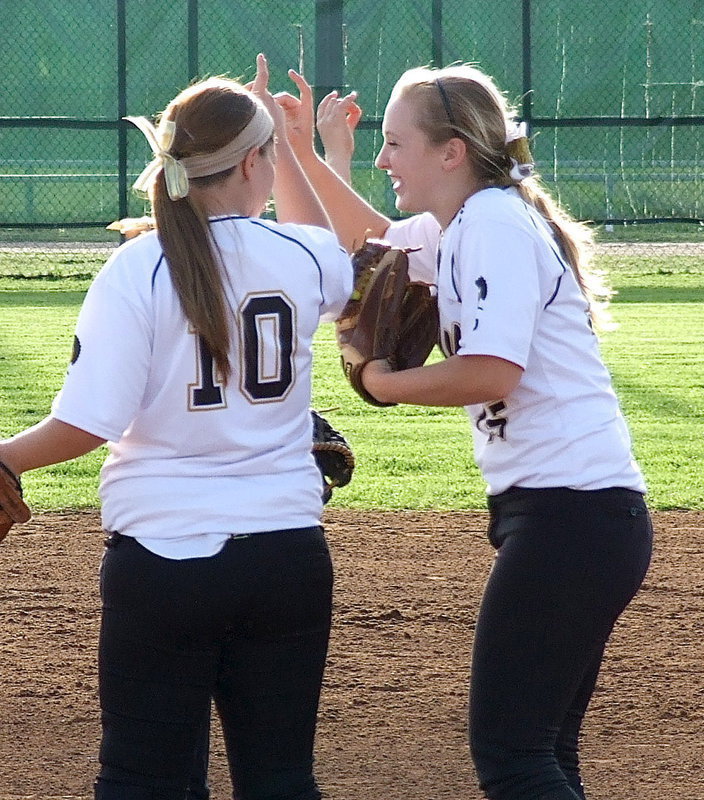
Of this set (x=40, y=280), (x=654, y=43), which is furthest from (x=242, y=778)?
(x=654, y=43)

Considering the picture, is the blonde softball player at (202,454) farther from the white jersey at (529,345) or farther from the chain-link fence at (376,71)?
the chain-link fence at (376,71)

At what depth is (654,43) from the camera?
16203 mm

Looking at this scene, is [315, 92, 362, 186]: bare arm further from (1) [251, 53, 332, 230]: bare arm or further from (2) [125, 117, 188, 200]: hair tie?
(2) [125, 117, 188, 200]: hair tie

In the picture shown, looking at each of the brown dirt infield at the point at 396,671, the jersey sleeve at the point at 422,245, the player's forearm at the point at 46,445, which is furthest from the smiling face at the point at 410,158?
the brown dirt infield at the point at 396,671

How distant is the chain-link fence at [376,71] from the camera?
1455cm

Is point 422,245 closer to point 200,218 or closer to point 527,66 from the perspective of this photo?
point 200,218

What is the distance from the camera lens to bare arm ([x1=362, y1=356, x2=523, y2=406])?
224 cm

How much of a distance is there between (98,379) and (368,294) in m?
0.63

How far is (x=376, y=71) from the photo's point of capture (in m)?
15.1

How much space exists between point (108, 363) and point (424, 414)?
647cm

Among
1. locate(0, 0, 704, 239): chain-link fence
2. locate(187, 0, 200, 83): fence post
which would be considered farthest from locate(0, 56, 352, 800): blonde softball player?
locate(187, 0, 200, 83): fence post

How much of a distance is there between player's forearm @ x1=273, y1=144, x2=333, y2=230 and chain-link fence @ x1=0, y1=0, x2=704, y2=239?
11.9 meters

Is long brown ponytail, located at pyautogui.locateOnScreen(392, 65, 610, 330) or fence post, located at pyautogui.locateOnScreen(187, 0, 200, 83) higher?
fence post, located at pyautogui.locateOnScreen(187, 0, 200, 83)

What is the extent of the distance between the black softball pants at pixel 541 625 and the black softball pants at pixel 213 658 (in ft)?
1.04
